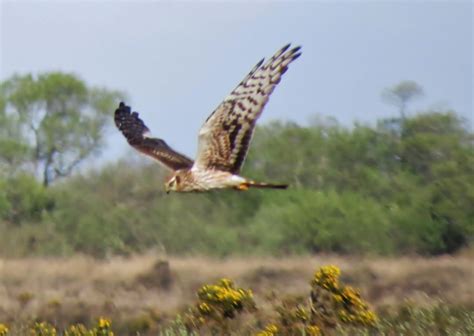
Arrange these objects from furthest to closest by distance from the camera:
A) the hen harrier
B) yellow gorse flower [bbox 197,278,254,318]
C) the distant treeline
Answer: the distant treeline → yellow gorse flower [bbox 197,278,254,318] → the hen harrier

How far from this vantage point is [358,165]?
24.1 meters

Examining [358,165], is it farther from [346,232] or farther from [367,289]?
[367,289]

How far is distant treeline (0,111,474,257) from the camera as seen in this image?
2120 centimetres

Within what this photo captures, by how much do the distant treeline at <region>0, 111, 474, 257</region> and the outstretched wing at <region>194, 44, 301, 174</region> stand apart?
9732mm

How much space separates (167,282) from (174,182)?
948 cm

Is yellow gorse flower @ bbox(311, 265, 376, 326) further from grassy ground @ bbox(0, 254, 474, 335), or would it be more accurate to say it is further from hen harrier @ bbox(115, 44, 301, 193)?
grassy ground @ bbox(0, 254, 474, 335)

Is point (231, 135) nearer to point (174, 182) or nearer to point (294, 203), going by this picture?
point (174, 182)

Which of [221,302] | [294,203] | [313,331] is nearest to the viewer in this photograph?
Result: [313,331]

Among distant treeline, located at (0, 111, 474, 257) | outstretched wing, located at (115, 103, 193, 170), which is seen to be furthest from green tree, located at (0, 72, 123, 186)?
outstretched wing, located at (115, 103, 193, 170)

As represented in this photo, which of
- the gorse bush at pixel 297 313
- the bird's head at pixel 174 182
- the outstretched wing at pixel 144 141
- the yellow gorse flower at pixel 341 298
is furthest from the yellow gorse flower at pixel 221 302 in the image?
the bird's head at pixel 174 182

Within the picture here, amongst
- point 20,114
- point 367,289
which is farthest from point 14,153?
point 367,289

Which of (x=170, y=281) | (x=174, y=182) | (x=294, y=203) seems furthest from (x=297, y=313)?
(x=294, y=203)

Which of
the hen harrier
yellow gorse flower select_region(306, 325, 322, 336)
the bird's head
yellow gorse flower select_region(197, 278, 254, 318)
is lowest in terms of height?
yellow gorse flower select_region(306, 325, 322, 336)

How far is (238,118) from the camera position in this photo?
10281 mm
